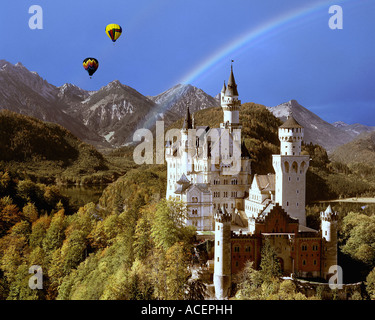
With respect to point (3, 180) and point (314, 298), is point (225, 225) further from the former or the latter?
point (3, 180)

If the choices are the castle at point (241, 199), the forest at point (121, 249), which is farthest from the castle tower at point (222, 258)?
the forest at point (121, 249)

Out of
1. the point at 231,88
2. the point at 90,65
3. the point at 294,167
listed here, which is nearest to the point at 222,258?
the point at 294,167

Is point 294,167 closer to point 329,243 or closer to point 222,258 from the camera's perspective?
point 329,243

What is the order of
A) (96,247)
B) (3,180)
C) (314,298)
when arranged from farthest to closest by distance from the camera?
(3,180)
(96,247)
(314,298)

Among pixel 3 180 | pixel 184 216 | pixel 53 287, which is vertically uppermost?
pixel 3 180

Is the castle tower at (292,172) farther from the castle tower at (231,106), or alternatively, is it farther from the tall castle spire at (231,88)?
the tall castle spire at (231,88)
